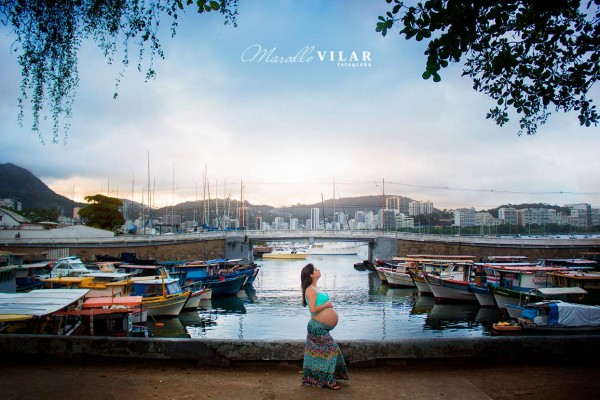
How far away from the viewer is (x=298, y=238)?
6328cm

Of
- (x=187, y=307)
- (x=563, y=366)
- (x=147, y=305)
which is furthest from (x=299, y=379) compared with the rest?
(x=187, y=307)

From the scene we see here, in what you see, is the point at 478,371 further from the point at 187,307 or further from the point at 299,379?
the point at 187,307

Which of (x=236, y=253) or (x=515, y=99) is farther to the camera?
(x=236, y=253)

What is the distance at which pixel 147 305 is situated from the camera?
24.7 m

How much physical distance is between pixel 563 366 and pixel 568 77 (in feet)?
15.1

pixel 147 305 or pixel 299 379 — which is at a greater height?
pixel 299 379

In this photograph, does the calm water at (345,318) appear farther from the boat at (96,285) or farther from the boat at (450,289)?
the boat at (96,285)

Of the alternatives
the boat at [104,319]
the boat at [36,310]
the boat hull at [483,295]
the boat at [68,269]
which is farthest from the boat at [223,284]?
the boat at [36,310]

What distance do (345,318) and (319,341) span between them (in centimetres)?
2196

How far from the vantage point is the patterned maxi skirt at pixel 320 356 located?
577 cm

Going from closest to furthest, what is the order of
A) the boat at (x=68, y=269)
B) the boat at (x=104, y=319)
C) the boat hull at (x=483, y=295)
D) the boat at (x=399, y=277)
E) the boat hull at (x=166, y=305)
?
the boat at (x=104, y=319)
the boat hull at (x=166, y=305)
the boat hull at (x=483, y=295)
the boat at (x=68, y=269)
the boat at (x=399, y=277)

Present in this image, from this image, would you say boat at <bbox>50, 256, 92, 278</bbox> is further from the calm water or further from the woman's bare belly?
the woman's bare belly

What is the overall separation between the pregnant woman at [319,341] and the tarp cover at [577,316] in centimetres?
1565

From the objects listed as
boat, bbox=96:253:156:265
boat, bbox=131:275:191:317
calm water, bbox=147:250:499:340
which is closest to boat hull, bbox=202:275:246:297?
calm water, bbox=147:250:499:340
